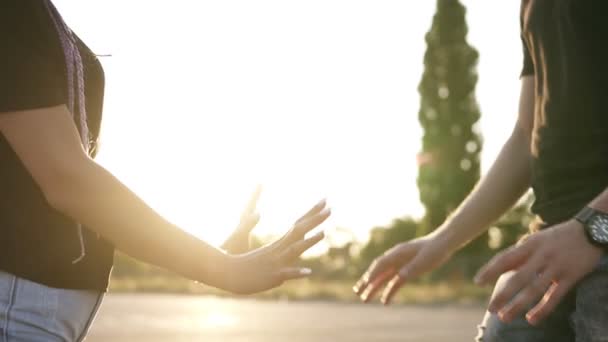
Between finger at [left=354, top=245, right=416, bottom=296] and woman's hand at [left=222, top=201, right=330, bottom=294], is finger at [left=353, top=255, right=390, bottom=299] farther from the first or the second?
woman's hand at [left=222, top=201, right=330, bottom=294]

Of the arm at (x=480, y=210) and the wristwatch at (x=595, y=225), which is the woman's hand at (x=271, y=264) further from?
the arm at (x=480, y=210)

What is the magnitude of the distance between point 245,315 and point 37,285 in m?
16.0

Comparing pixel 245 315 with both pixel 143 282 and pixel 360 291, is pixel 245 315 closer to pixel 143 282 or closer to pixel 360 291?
pixel 143 282

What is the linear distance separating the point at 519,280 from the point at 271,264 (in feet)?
1.53

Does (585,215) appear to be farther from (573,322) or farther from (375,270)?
(375,270)

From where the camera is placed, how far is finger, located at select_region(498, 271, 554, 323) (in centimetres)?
185

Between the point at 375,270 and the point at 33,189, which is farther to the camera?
the point at 375,270

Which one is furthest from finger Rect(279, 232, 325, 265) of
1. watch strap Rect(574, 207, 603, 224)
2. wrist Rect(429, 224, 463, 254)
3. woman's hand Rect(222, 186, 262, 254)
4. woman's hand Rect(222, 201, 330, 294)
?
wrist Rect(429, 224, 463, 254)

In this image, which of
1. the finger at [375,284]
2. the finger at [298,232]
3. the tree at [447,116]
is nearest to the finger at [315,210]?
the finger at [298,232]

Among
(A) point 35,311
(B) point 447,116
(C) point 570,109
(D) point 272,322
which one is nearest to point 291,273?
(A) point 35,311

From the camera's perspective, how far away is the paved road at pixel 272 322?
13.1 metres

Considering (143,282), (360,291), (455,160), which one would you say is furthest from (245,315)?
(455,160)

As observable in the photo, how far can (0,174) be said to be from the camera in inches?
78.7

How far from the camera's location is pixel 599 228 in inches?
79.4
